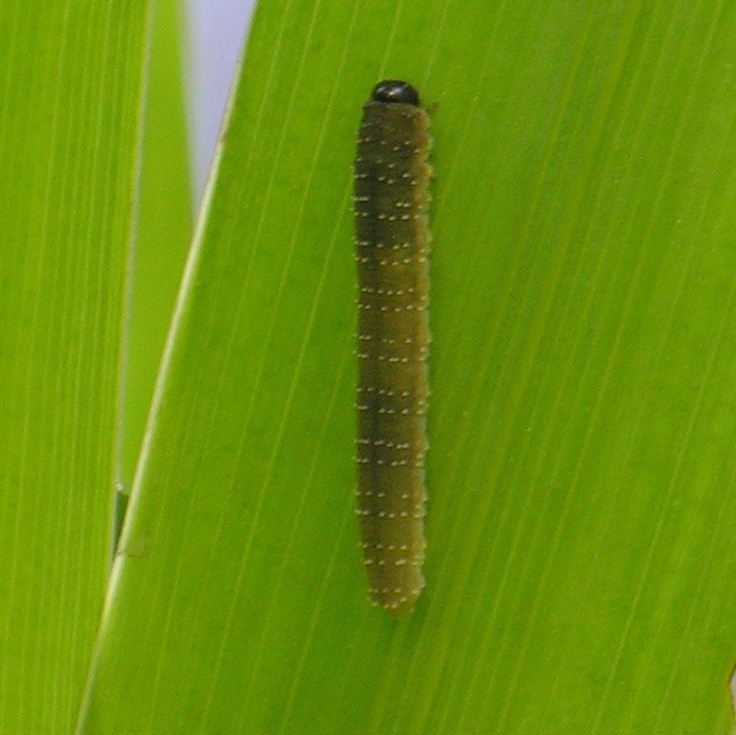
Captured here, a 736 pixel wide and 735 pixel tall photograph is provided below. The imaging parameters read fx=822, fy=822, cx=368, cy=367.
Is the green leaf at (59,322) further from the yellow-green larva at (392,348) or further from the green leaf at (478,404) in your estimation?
the yellow-green larva at (392,348)

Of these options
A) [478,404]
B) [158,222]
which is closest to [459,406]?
[478,404]

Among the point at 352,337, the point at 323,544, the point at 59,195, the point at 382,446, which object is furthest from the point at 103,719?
the point at 59,195

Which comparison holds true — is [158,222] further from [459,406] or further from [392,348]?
[459,406]

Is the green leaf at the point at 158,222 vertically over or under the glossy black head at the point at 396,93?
under

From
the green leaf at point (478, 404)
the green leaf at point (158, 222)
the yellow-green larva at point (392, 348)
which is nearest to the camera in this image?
the green leaf at point (478, 404)

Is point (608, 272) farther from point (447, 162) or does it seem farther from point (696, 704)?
point (696, 704)

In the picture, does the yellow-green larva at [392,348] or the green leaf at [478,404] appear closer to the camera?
the green leaf at [478,404]

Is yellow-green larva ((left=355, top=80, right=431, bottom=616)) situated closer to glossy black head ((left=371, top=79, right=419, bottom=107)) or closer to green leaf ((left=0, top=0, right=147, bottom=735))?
glossy black head ((left=371, top=79, right=419, bottom=107))

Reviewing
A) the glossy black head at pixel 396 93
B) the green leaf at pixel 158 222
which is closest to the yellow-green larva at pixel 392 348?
the glossy black head at pixel 396 93
